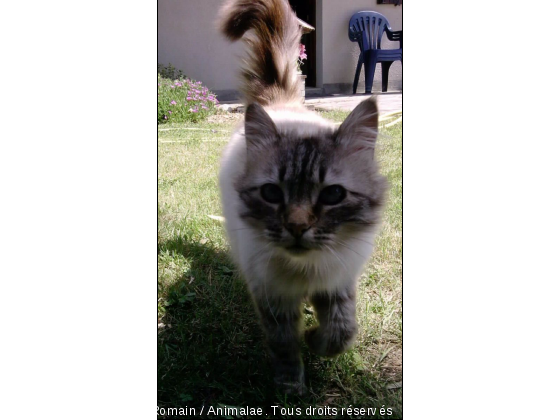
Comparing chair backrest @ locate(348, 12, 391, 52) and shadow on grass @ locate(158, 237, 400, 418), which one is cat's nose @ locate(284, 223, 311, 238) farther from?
chair backrest @ locate(348, 12, 391, 52)

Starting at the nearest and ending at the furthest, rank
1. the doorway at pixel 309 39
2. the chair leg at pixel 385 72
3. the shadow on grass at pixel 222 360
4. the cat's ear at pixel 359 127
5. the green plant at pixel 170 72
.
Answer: the cat's ear at pixel 359 127 → the shadow on grass at pixel 222 360 → the chair leg at pixel 385 72 → the green plant at pixel 170 72 → the doorway at pixel 309 39

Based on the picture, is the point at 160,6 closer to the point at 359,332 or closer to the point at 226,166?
the point at 226,166

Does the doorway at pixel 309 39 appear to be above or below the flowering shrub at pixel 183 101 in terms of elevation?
above

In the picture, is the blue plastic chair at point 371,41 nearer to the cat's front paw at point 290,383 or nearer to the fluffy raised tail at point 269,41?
the fluffy raised tail at point 269,41

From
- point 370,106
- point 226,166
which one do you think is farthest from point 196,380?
point 370,106

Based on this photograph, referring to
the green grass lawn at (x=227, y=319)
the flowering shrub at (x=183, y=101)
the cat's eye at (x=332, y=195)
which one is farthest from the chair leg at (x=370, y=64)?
the flowering shrub at (x=183, y=101)

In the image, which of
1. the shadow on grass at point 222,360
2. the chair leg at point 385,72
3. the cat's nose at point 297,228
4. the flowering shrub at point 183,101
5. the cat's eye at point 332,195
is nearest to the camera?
the cat's nose at point 297,228

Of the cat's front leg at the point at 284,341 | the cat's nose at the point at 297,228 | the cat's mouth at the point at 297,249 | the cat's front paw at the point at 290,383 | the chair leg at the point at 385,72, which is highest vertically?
the chair leg at the point at 385,72

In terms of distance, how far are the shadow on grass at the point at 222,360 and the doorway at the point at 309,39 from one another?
1.49 metres

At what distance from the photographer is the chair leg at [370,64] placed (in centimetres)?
242

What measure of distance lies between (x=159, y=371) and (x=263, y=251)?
879 millimetres

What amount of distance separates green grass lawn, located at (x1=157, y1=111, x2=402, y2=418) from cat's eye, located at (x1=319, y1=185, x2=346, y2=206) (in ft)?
1.52

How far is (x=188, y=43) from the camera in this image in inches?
107

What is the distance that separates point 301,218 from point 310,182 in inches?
7.4
